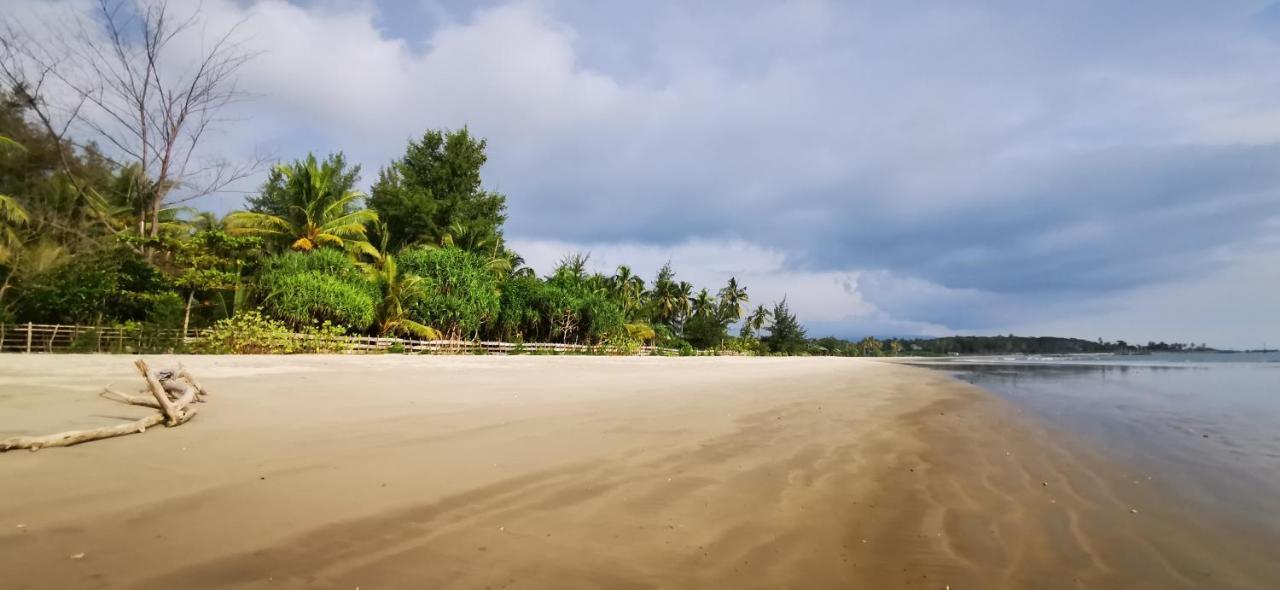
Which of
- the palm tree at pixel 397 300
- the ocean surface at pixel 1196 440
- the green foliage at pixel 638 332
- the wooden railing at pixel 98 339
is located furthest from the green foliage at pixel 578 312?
the ocean surface at pixel 1196 440

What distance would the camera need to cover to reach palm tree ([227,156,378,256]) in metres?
22.2

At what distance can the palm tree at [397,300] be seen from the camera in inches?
793

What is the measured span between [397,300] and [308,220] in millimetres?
6249

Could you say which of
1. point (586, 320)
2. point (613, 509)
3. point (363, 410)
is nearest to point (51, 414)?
point (363, 410)

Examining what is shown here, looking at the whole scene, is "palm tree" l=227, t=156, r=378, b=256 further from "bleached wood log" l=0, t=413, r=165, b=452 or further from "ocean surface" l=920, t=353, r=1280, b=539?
"ocean surface" l=920, t=353, r=1280, b=539

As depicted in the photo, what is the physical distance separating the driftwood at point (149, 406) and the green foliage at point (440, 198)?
2612 cm

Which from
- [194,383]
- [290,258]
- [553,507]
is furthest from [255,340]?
[553,507]

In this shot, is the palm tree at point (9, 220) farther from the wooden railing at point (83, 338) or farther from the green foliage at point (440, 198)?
the green foliage at point (440, 198)

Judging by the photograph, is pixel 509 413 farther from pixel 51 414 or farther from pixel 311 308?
pixel 311 308

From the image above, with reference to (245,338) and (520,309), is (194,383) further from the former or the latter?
(520,309)

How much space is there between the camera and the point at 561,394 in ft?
26.7

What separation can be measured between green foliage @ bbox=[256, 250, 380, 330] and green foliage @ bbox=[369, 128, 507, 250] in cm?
1247

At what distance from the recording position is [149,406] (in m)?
5.16

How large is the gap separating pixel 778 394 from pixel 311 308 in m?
14.7
